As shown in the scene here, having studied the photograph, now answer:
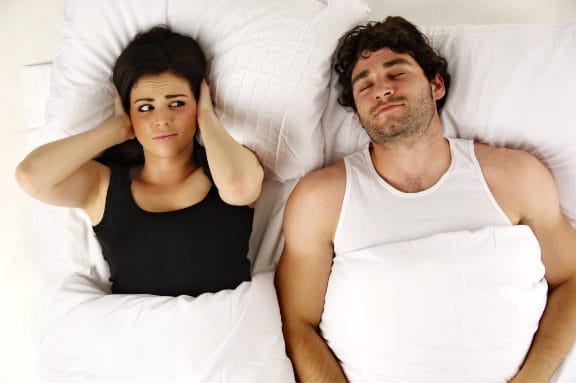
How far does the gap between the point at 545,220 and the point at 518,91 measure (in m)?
0.33

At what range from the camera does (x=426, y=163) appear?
4.22 feet

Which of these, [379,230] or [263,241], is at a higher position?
[379,230]

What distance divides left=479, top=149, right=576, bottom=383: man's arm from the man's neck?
13cm

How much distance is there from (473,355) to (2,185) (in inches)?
54.7

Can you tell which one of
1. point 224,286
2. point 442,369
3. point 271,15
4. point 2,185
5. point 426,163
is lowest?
point 442,369

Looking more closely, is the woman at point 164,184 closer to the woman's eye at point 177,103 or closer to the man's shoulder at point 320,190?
the woman's eye at point 177,103

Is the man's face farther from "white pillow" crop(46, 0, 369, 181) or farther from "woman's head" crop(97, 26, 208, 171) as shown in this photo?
"woman's head" crop(97, 26, 208, 171)

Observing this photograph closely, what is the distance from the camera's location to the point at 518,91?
1.28 metres

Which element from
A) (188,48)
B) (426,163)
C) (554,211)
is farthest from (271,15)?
(554,211)

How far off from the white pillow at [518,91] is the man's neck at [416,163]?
0.12m

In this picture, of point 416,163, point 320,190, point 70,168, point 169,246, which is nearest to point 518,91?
point 416,163

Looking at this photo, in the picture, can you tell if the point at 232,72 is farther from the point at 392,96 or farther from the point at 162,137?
the point at 392,96

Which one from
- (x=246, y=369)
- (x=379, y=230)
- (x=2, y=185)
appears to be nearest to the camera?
(x=246, y=369)

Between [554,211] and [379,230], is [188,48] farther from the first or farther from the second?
[554,211]
